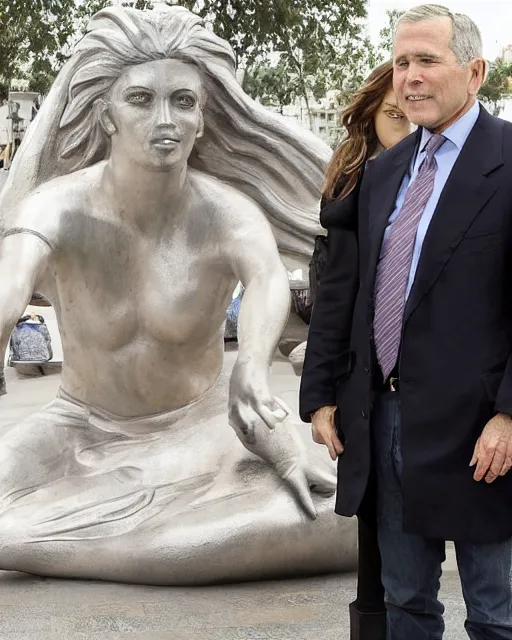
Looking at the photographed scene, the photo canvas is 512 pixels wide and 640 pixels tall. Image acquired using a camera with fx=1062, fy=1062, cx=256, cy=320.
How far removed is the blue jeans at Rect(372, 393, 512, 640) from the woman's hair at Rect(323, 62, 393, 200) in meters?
0.69

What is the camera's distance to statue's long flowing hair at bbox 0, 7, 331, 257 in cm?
285

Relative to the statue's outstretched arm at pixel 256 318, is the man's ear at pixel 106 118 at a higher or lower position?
higher

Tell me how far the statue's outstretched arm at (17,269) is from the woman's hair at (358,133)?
83 cm

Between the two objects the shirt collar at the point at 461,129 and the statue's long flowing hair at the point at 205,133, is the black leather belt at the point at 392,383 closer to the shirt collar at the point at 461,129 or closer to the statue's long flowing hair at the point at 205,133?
the shirt collar at the point at 461,129

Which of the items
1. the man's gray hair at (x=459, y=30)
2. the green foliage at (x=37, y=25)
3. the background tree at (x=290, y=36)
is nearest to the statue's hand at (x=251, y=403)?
the man's gray hair at (x=459, y=30)

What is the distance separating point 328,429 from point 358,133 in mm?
907

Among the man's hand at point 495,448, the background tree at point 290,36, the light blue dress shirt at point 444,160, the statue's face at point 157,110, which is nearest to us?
the man's hand at point 495,448

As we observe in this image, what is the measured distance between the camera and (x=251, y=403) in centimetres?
270

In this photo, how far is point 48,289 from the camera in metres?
3.08

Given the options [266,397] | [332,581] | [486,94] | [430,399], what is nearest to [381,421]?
[430,399]

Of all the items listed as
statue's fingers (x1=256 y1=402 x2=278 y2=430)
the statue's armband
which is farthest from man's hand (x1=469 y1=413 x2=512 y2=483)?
the statue's armband

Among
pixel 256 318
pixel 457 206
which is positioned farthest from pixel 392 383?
pixel 256 318

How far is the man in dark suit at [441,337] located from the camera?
1.73 m

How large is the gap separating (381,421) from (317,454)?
122cm
